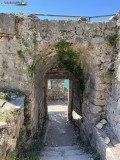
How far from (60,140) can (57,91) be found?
6611 millimetres

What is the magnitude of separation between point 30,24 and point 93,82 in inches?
101

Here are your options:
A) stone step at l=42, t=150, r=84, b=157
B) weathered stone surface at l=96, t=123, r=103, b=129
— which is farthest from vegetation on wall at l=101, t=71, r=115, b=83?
stone step at l=42, t=150, r=84, b=157

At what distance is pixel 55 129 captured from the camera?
658 centimetres

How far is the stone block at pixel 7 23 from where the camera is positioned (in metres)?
3.23

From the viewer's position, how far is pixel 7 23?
326 cm

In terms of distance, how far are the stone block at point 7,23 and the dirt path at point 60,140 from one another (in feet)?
11.9

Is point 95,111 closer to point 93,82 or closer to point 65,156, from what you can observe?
point 93,82

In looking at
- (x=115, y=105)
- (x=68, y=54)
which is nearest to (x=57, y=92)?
(x=68, y=54)

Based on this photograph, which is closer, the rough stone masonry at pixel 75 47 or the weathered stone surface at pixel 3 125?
the weathered stone surface at pixel 3 125

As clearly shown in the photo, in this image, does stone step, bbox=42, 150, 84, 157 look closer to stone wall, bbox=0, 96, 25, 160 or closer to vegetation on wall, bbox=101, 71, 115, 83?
stone wall, bbox=0, 96, 25, 160

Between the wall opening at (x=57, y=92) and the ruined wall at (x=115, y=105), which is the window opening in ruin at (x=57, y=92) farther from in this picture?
the ruined wall at (x=115, y=105)

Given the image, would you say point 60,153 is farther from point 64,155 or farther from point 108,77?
point 108,77

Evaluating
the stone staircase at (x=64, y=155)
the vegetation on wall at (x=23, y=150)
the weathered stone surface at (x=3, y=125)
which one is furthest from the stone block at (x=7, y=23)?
the stone staircase at (x=64, y=155)

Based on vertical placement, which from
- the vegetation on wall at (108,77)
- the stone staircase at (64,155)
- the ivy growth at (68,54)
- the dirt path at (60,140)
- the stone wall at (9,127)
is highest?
the ivy growth at (68,54)
